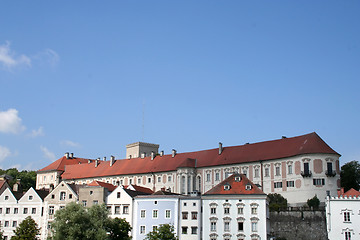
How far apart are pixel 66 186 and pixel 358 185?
198 feet

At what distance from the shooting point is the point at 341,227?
2714 inches

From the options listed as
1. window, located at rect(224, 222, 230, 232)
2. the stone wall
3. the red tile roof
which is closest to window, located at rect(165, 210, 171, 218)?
window, located at rect(224, 222, 230, 232)

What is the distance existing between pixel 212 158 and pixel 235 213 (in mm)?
41161

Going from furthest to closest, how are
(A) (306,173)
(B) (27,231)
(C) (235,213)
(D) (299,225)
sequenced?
(A) (306,173) < (B) (27,231) < (D) (299,225) < (C) (235,213)

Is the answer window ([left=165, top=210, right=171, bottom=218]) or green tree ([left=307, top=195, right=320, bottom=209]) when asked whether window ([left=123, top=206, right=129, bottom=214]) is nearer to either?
window ([left=165, top=210, right=171, bottom=218])

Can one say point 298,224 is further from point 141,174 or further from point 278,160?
point 141,174

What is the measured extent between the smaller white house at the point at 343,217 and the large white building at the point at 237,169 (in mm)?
17486

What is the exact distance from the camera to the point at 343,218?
6912cm

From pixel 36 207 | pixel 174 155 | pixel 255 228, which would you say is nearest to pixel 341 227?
pixel 255 228

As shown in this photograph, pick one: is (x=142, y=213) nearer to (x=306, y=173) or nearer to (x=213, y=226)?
(x=213, y=226)

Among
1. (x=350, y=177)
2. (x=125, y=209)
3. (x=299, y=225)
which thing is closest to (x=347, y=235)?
(x=299, y=225)

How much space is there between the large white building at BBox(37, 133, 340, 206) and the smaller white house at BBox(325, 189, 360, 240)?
17.5 m

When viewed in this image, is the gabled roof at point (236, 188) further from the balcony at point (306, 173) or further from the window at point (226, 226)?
the balcony at point (306, 173)

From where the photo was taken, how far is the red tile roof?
9488 cm
